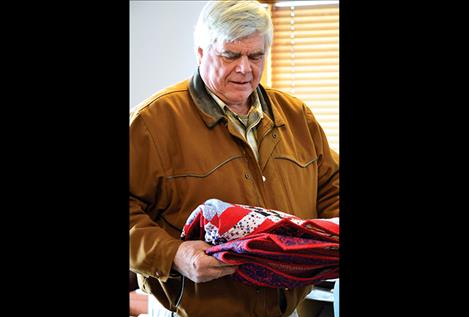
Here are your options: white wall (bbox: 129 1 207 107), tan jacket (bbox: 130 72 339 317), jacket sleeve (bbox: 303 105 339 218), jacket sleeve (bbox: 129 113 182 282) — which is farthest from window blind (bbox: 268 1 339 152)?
jacket sleeve (bbox: 129 113 182 282)

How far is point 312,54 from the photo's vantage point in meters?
3.38

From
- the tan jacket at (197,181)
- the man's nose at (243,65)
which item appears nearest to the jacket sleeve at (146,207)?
the tan jacket at (197,181)

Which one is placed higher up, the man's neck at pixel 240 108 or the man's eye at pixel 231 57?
the man's eye at pixel 231 57

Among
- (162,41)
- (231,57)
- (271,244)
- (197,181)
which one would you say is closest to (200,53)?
(231,57)

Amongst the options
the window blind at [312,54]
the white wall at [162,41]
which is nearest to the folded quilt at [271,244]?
the window blind at [312,54]

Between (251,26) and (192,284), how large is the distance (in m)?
0.58

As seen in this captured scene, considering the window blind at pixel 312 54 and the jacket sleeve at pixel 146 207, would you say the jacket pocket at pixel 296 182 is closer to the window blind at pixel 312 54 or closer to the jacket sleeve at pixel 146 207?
the jacket sleeve at pixel 146 207

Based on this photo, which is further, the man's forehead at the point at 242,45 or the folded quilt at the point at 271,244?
the man's forehead at the point at 242,45

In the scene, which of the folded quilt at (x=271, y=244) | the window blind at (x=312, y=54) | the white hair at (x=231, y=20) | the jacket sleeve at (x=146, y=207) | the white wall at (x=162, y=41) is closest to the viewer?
the folded quilt at (x=271, y=244)

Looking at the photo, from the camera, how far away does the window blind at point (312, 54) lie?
3355 millimetres

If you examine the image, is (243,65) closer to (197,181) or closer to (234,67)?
(234,67)

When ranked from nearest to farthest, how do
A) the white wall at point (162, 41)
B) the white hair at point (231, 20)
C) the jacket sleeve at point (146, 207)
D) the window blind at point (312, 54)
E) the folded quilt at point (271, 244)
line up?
the folded quilt at point (271, 244) < the jacket sleeve at point (146, 207) < the white hair at point (231, 20) < the window blind at point (312, 54) < the white wall at point (162, 41)

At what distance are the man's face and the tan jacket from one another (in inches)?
1.4

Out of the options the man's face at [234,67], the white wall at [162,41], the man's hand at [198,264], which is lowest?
the man's hand at [198,264]
